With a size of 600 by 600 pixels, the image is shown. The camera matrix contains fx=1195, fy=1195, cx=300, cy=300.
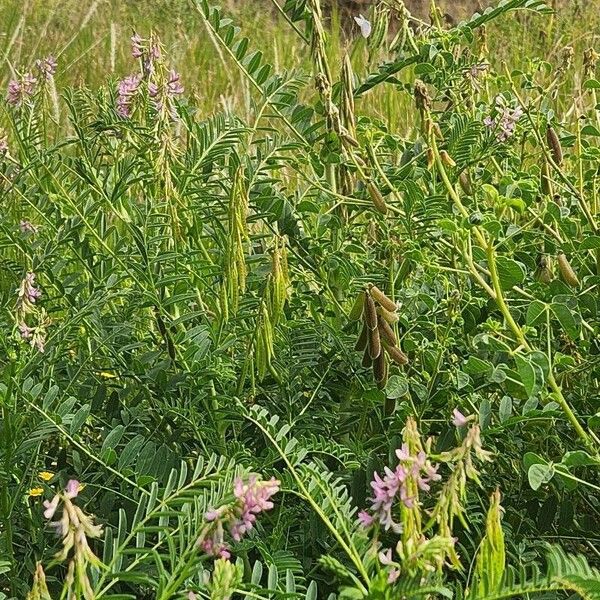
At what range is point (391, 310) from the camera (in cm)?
89

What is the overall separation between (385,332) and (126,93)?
0.54 m

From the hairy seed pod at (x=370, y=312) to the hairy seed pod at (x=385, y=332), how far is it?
0.02 meters

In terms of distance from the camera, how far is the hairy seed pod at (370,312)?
853 millimetres

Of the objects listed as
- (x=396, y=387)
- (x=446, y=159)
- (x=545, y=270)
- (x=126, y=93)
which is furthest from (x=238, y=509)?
(x=126, y=93)

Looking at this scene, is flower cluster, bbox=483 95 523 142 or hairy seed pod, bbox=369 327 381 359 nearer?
hairy seed pod, bbox=369 327 381 359

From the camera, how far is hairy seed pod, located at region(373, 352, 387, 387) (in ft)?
3.00

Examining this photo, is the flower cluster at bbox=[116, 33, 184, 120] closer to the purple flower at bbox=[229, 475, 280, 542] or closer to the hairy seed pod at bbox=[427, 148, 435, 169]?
the hairy seed pod at bbox=[427, 148, 435, 169]

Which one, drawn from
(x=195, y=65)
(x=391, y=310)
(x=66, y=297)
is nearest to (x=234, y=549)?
(x=391, y=310)

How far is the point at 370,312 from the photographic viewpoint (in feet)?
2.82

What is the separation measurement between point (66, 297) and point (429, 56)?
0.43 m

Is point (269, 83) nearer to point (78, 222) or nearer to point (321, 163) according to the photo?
point (321, 163)

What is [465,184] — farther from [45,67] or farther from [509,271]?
[45,67]

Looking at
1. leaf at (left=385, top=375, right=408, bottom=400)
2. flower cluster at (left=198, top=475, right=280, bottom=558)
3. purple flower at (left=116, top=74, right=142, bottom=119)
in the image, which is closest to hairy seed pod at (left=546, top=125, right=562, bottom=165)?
leaf at (left=385, top=375, right=408, bottom=400)

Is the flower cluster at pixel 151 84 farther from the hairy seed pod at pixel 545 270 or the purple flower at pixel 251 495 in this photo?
the purple flower at pixel 251 495
